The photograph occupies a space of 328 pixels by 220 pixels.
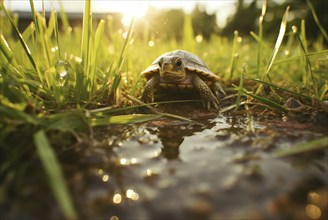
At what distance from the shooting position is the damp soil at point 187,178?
75 centimetres

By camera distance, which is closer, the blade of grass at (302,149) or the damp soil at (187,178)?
the damp soil at (187,178)

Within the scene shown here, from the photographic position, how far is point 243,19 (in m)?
13.6

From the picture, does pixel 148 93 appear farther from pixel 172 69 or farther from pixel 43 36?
pixel 43 36

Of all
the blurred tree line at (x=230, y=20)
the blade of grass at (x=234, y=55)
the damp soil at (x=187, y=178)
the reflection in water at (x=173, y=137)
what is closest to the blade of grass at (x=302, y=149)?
the damp soil at (x=187, y=178)

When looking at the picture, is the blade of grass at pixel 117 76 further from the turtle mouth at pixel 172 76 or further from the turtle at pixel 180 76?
the turtle mouth at pixel 172 76

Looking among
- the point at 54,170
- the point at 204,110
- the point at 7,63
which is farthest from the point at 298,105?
the point at 7,63

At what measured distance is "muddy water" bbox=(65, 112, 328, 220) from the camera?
0.75 m

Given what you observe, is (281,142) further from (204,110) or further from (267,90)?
(267,90)

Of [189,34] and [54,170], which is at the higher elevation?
[189,34]

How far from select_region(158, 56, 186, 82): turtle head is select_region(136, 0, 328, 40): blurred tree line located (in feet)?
2.53

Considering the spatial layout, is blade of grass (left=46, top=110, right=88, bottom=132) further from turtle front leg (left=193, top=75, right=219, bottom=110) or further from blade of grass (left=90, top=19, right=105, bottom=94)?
turtle front leg (left=193, top=75, right=219, bottom=110)

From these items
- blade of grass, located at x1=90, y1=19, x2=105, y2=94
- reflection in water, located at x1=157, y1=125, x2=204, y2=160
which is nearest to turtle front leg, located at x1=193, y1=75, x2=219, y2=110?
reflection in water, located at x1=157, y1=125, x2=204, y2=160

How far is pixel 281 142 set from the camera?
1.09 m

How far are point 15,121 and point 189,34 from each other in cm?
296
